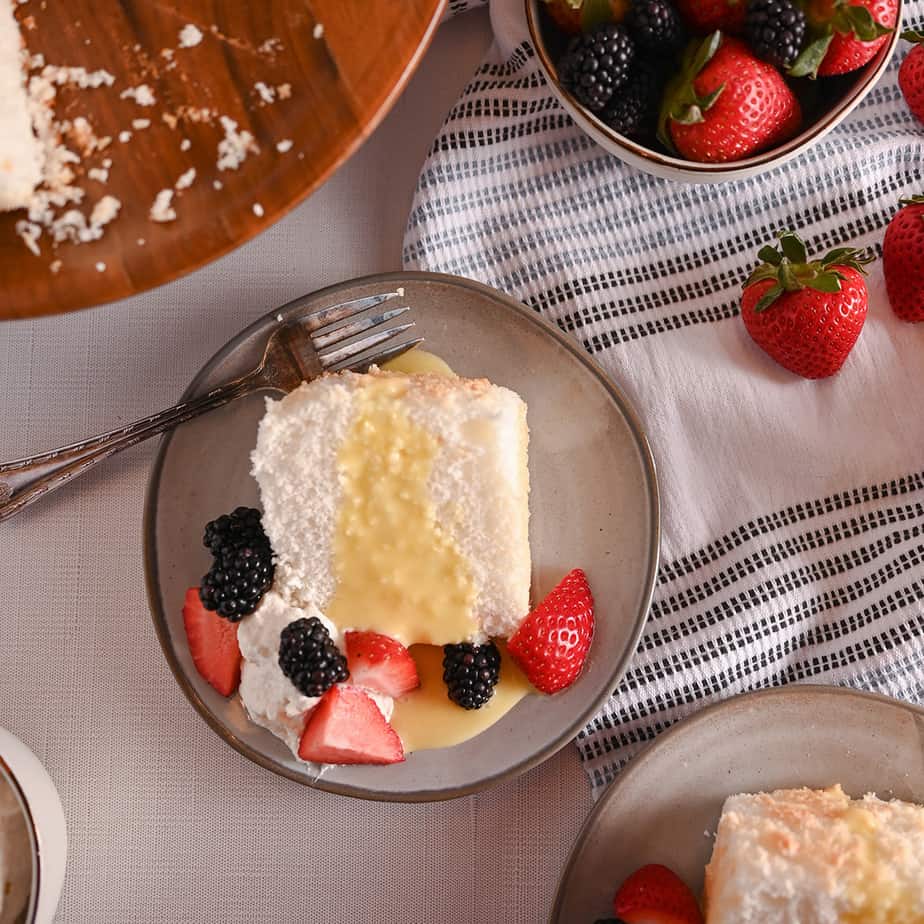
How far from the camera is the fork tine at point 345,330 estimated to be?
174 centimetres

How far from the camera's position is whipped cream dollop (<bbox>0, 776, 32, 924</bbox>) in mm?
1659

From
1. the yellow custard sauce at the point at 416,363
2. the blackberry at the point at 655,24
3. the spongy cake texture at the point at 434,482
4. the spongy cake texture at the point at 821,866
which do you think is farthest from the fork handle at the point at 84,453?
the spongy cake texture at the point at 821,866

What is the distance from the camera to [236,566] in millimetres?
1648

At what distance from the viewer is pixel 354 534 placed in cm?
166

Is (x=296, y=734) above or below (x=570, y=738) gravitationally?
above

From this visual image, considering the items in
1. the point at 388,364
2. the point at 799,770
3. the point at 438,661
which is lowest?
the point at 799,770

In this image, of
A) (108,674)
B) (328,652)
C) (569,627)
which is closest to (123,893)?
(108,674)

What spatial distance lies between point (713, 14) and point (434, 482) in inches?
32.0

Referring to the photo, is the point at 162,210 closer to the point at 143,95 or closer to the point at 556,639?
the point at 143,95

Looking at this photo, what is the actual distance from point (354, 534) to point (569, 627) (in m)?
0.37

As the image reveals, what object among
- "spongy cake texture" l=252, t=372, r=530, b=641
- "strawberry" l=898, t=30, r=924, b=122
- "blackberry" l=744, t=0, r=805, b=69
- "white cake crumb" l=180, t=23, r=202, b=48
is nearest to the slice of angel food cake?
"spongy cake texture" l=252, t=372, r=530, b=641

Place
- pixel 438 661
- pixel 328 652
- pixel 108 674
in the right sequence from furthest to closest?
1. pixel 108 674
2. pixel 438 661
3. pixel 328 652

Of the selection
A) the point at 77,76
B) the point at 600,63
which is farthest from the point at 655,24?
the point at 77,76

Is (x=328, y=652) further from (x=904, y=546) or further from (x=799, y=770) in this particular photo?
(x=904, y=546)
